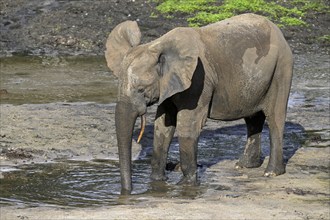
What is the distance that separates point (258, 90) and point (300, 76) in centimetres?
813

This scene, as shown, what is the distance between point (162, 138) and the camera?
13.9m

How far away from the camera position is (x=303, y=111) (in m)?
18.8

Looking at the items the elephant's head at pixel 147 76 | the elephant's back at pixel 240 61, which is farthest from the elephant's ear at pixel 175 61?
the elephant's back at pixel 240 61

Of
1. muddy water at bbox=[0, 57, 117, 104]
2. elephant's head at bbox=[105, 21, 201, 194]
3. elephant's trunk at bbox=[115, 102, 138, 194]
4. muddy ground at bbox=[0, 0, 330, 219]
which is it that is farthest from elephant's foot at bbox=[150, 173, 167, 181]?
muddy water at bbox=[0, 57, 117, 104]

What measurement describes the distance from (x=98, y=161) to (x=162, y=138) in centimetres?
160

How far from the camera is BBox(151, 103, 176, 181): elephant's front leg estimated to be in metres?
13.8

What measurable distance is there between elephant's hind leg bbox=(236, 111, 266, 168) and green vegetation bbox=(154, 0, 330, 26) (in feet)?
37.7

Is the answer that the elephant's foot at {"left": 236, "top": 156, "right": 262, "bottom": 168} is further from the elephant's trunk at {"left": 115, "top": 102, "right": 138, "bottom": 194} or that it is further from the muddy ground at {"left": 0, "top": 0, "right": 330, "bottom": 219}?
the elephant's trunk at {"left": 115, "top": 102, "right": 138, "bottom": 194}

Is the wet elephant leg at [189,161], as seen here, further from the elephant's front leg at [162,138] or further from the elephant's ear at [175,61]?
the elephant's ear at [175,61]

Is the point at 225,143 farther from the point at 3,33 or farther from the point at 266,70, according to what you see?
the point at 3,33

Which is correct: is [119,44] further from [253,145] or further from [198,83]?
[253,145]

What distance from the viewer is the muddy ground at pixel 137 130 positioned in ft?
39.8

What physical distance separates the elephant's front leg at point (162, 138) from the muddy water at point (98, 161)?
0.17m

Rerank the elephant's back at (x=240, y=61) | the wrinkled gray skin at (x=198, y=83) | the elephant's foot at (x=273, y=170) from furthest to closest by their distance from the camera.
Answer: the elephant's foot at (x=273, y=170) → the elephant's back at (x=240, y=61) → the wrinkled gray skin at (x=198, y=83)
